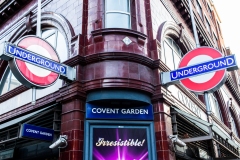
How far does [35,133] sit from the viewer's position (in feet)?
24.6

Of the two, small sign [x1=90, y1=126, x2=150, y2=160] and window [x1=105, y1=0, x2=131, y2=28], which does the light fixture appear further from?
window [x1=105, y1=0, x2=131, y2=28]

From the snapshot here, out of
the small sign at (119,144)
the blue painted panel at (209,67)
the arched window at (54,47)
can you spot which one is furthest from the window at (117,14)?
the small sign at (119,144)

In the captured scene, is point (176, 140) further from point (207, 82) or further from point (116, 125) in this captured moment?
point (207, 82)

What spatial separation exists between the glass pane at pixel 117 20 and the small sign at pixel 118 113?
2.92 m

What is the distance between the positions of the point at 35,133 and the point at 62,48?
366cm

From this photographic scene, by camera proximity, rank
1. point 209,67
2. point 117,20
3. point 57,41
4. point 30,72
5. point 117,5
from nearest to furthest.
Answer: point 30,72, point 209,67, point 117,20, point 117,5, point 57,41

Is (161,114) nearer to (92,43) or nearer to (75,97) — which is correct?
(75,97)

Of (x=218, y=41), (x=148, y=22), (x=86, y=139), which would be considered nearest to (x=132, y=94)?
(x=86, y=139)

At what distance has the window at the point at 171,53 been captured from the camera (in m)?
11.3

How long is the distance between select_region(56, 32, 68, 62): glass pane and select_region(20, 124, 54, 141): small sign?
278 centimetres

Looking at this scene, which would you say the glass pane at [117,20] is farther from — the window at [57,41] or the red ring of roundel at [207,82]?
the red ring of roundel at [207,82]

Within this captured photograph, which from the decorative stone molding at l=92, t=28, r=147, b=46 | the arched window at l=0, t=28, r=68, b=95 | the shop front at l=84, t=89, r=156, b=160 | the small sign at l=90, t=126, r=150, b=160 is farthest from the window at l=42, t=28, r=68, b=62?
the small sign at l=90, t=126, r=150, b=160

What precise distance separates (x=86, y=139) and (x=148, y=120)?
6.31 ft

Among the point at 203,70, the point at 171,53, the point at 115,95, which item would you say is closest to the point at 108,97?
the point at 115,95
